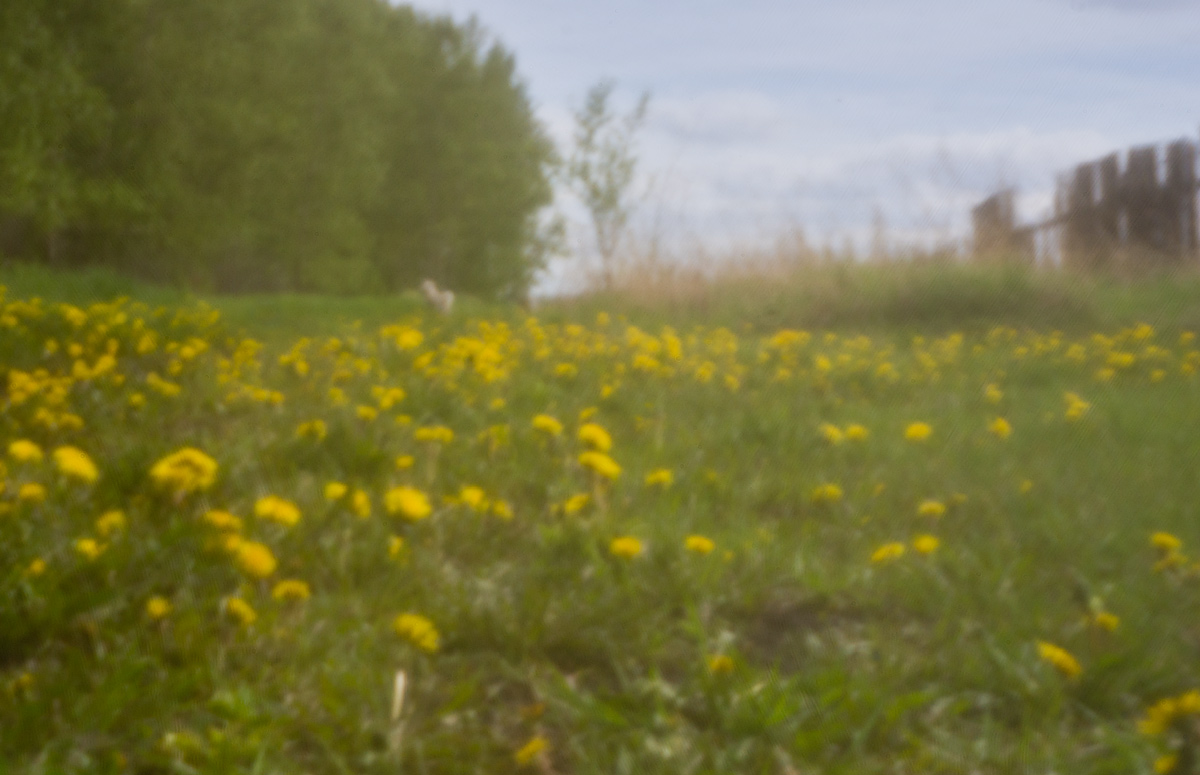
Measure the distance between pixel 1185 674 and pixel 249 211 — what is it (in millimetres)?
18797

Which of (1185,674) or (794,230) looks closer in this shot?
(1185,674)

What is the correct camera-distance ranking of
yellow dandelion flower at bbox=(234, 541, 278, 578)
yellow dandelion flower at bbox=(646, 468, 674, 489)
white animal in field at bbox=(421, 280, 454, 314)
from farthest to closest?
white animal in field at bbox=(421, 280, 454, 314) < yellow dandelion flower at bbox=(646, 468, 674, 489) < yellow dandelion flower at bbox=(234, 541, 278, 578)

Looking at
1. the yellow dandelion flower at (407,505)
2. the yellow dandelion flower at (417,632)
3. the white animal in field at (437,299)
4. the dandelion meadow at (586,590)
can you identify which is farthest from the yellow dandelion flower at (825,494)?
the white animal in field at (437,299)

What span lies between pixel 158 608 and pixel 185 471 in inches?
17.6

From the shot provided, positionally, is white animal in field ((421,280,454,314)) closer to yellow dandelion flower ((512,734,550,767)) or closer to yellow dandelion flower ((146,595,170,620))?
yellow dandelion flower ((146,595,170,620))

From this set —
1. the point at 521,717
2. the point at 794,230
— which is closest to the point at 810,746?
the point at 521,717

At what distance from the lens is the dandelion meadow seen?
1448 millimetres

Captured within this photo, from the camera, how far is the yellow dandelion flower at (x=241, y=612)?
158 centimetres

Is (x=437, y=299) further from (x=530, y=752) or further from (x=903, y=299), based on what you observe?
(x=530, y=752)

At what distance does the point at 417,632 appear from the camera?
1.59 meters

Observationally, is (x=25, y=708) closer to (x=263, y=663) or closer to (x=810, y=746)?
(x=263, y=663)

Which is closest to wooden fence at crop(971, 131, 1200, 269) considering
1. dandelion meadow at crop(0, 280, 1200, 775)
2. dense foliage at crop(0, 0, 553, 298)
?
dandelion meadow at crop(0, 280, 1200, 775)

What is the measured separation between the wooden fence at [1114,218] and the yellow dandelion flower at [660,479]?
224 cm

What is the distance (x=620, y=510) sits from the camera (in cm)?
239
